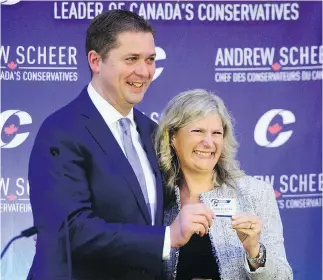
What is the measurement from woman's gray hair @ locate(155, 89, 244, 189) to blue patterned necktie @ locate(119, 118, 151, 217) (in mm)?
255

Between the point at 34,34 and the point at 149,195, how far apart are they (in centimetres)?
165

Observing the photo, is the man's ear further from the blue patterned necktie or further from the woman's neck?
the woman's neck

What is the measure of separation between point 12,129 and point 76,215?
1.74 meters

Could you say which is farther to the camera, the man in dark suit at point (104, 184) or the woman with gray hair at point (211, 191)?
the woman with gray hair at point (211, 191)

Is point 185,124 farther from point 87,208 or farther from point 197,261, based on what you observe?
point 87,208

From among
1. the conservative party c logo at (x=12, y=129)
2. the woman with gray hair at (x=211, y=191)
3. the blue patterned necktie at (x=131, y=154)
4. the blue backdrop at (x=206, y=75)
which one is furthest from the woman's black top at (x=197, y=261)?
the conservative party c logo at (x=12, y=129)

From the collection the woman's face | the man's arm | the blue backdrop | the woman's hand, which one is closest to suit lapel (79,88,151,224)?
the man's arm

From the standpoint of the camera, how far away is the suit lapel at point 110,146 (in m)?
3.25

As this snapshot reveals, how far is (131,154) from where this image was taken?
11.0ft

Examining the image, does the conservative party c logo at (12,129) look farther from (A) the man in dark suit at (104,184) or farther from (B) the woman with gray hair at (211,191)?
(A) the man in dark suit at (104,184)

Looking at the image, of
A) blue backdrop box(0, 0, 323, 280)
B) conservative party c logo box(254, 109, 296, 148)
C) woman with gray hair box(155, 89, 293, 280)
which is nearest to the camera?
woman with gray hair box(155, 89, 293, 280)

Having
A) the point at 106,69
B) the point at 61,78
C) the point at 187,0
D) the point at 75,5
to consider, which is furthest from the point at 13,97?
the point at 106,69

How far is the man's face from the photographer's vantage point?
331 centimetres

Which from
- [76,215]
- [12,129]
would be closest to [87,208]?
[76,215]
